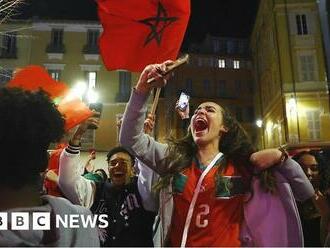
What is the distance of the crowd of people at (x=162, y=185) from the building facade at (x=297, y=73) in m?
23.4

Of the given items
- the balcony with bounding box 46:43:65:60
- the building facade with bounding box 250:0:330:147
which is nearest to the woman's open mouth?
the building facade with bounding box 250:0:330:147

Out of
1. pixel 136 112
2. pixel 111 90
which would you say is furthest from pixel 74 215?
pixel 111 90

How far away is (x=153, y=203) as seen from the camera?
10.9ft

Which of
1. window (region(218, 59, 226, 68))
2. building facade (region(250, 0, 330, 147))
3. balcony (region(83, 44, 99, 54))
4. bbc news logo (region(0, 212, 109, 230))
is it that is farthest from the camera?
window (region(218, 59, 226, 68))

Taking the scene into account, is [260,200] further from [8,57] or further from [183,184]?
[8,57]

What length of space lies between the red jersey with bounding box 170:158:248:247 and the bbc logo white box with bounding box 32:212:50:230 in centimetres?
118

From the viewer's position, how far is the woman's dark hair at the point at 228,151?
9.90ft

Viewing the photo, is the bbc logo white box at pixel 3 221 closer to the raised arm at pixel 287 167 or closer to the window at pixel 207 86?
the raised arm at pixel 287 167

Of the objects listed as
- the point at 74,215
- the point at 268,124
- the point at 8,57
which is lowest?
the point at 74,215

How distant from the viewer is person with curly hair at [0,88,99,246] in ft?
6.17

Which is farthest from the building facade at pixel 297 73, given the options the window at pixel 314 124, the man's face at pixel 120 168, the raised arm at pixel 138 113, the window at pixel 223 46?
the raised arm at pixel 138 113

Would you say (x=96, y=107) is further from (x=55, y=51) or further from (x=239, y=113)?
(x=239, y=113)

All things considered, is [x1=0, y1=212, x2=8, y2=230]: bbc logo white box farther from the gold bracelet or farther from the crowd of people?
the gold bracelet

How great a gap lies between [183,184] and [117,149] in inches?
59.8
